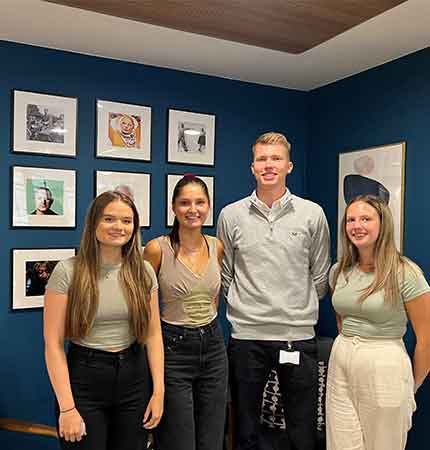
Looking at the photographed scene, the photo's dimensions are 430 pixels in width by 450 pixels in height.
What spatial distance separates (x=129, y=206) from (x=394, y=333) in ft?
3.86

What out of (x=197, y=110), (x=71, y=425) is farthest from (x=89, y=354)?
(x=197, y=110)

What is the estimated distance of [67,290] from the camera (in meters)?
1.90

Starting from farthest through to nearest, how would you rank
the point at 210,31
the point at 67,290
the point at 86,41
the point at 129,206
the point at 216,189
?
the point at 216,189 < the point at 86,41 < the point at 210,31 < the point at 129,206 < the point at 67,290

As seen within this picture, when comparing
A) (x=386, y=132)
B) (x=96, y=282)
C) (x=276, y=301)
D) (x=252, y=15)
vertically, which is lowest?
(x=276, y=301)

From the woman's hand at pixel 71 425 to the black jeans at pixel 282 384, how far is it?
74 cm

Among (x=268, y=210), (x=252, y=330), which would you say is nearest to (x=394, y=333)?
(x=252, y=330)

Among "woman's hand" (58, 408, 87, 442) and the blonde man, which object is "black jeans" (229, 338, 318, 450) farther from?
"woman's hand" (58, 408, 87, 442)

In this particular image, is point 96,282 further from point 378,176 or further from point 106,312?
point 378,176

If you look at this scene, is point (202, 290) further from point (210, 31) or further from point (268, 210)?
point (210, 31)

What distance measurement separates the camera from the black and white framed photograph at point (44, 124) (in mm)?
2939

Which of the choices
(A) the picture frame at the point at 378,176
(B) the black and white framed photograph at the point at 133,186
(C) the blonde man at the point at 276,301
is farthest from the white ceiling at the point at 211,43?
(C) the blonde man at the point at 276,301

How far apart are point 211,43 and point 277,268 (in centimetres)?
139

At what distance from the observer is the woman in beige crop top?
2.10 m

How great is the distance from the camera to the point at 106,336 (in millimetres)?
1942
